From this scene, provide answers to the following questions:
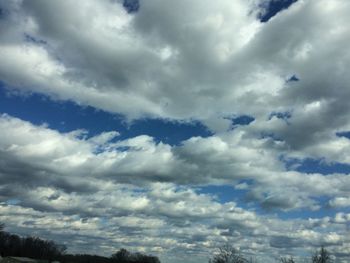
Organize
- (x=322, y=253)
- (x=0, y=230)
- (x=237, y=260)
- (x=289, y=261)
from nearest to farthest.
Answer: (x=322, y=253)
(x=289, y=261)
(x=237, y=260)
(x=0, y=230)

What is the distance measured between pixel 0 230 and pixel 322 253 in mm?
135680

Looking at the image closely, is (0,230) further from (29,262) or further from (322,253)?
(322,253)

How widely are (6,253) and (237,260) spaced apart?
334 ft

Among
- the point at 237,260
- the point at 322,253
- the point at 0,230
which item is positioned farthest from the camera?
the point at 0,230

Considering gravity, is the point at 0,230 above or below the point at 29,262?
above

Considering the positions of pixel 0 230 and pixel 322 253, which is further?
pixel 0 230

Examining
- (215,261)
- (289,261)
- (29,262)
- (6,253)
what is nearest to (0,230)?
(6,253)

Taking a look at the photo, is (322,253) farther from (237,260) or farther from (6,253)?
(6,253)

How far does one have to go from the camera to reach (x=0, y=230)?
638 feet

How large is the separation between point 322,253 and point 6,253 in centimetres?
13511

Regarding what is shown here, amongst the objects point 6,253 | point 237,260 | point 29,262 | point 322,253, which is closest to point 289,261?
point 322,253

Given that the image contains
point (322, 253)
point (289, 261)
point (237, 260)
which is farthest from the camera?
point (237, 260)

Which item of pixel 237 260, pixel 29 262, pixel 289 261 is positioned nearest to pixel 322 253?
pixel 289 261

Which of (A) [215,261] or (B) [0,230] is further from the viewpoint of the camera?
(B) [0,230]
